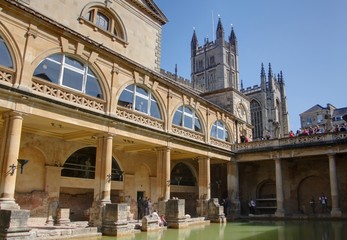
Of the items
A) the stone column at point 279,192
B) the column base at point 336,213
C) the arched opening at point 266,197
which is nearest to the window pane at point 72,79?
the stone column at point 279,192

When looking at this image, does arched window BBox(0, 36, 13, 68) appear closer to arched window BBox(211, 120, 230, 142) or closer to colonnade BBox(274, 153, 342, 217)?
arched window BBox(211, 120, 230, 142)

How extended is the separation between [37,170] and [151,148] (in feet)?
23.7

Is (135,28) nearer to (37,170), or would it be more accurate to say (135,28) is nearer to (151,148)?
(151,148)

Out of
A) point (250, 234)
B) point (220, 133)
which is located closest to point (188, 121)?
point (220, 133)

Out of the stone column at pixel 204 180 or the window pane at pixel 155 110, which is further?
the stone column at pixel 204 180

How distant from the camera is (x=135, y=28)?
2292 centimetres

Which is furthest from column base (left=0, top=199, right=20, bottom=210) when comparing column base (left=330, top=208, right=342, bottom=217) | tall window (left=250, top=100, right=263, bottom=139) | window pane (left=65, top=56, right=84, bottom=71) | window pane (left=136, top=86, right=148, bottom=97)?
tall window (left=250, top=100, right=263, bottom=139)

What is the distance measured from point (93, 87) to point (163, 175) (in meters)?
7.05

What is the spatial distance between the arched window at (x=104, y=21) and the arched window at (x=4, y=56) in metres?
6.85

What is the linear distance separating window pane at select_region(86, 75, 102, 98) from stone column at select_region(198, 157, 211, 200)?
36.1ft

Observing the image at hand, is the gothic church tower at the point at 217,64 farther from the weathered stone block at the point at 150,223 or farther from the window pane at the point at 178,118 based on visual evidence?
the weathered stone block at the point at 150,223

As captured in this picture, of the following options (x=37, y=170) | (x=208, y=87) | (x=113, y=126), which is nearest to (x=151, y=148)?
(x=113, y=126)

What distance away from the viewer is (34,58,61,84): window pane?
1419cm

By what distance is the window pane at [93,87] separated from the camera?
53.6ft
